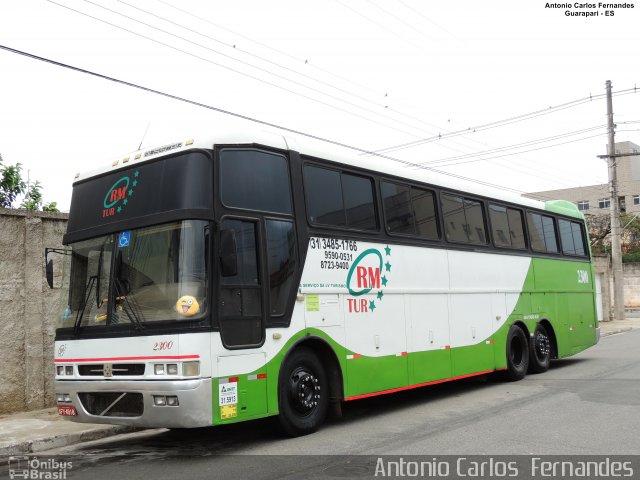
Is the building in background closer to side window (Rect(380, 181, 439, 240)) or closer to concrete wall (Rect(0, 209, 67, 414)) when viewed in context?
side window (Rect(380, 181, 439, 240))

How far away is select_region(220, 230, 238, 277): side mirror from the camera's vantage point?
272 inches

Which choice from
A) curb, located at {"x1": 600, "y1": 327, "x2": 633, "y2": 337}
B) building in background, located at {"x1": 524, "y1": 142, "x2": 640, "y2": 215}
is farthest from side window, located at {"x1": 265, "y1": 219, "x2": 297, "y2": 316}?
building in background, located at {"x1": 524, "y1": 142, "x2": 640, "y2": 215}

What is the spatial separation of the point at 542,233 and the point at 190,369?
993 centimetres

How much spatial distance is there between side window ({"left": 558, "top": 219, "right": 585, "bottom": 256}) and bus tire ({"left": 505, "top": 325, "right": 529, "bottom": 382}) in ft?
10.1

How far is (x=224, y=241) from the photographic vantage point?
6.92 m

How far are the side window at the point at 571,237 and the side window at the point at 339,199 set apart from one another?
749 cm

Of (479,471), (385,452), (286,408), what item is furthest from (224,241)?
(479,471)

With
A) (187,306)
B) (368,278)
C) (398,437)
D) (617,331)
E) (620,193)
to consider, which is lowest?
(398,437)

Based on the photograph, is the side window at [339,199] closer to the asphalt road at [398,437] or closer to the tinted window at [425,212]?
the tinted window at [425,212]

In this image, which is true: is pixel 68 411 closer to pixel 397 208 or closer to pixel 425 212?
pixel 397 208

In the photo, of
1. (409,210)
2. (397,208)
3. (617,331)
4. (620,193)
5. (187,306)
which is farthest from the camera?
(620,193)

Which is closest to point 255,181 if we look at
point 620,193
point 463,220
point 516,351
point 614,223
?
point 463,220

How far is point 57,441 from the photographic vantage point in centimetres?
824

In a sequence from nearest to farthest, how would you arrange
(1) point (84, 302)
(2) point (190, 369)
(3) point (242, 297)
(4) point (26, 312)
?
1. (2) point (190, 369)
2. (3) point (242, 297)
3. (1) point (84, 302)
4. (4) point (26, 312)
